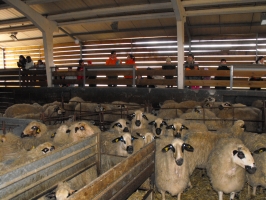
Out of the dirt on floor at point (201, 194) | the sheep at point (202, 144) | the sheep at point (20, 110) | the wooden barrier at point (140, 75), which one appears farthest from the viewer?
the wooden barrier at point (140, 75)

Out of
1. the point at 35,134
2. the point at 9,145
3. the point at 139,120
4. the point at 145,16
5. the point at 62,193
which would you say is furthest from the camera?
the point at 145,16

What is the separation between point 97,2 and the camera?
1006 cm

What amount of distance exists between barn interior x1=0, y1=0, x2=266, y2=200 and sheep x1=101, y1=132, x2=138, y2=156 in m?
1.76

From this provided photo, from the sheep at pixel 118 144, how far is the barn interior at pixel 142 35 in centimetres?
176

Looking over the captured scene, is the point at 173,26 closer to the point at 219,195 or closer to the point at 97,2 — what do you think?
the point at 97,2

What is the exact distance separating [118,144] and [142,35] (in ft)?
30.5

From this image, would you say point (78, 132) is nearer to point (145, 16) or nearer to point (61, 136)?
point (61, 136)

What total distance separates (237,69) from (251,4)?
2.34 meters

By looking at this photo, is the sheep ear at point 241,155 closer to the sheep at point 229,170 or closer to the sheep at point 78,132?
the sheep at point 229,170

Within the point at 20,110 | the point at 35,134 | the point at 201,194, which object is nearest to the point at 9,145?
the point at 35,134

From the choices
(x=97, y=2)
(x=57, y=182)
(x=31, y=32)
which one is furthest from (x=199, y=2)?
(x=31, y=32)

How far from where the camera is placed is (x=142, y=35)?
13109 mm

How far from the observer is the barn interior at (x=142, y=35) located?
904 cm

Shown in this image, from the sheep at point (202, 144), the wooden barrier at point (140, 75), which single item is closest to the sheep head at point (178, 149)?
the sheep at point (202, 144)
